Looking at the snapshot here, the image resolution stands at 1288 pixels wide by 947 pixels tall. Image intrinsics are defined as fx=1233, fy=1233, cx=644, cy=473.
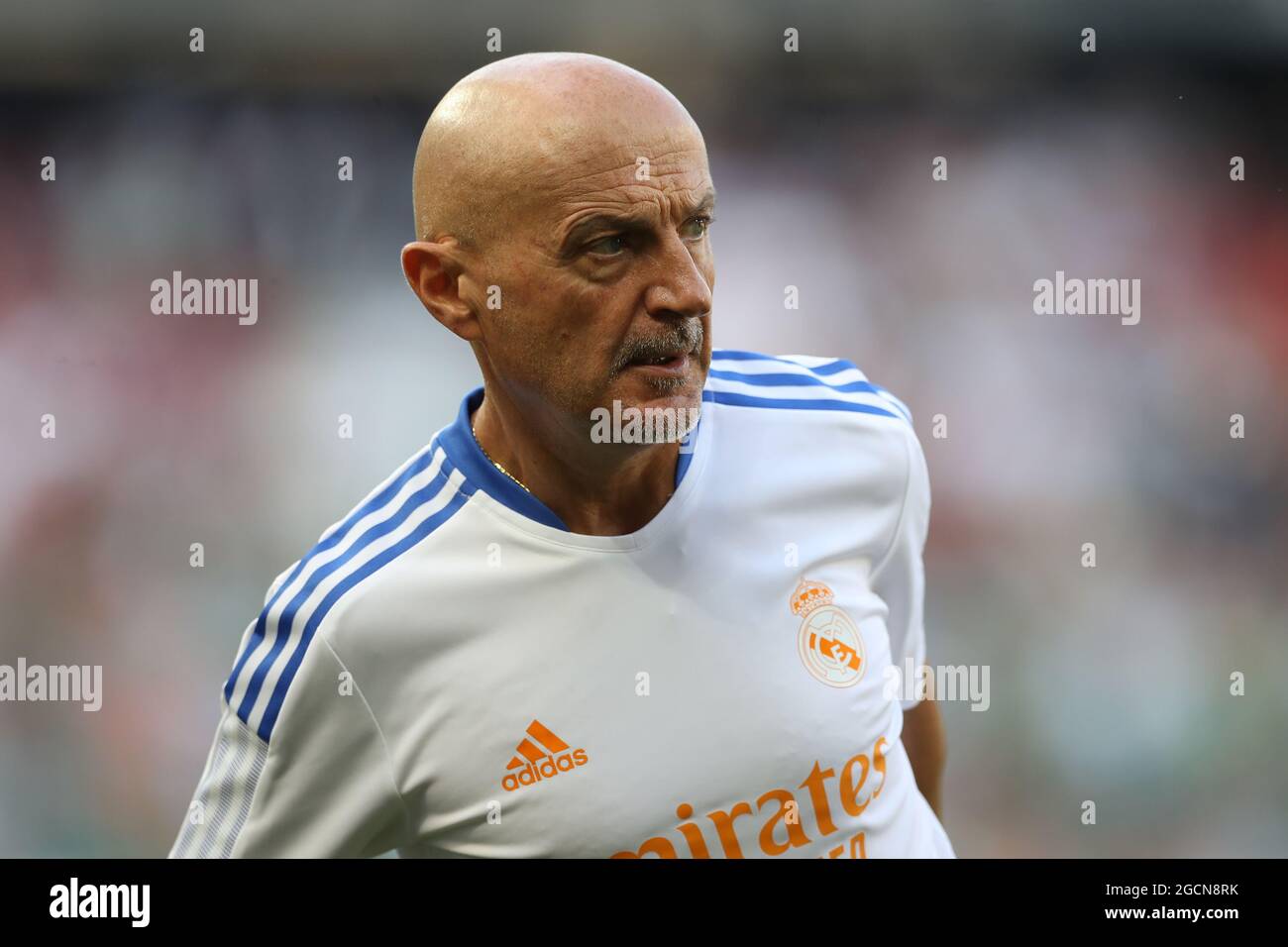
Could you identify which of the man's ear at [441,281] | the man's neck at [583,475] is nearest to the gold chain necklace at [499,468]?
the man's neck at [583,475]

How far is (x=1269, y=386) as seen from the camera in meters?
3.88

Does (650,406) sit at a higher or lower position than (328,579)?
higher

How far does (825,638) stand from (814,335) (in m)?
2.06

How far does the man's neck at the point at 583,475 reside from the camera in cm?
170

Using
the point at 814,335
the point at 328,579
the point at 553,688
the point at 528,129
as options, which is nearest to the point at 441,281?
the point at 528,129

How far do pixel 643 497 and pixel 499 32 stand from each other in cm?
205

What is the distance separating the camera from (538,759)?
5.42 feet

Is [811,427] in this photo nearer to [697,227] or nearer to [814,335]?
[697,227]

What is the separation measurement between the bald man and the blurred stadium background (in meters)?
1.79

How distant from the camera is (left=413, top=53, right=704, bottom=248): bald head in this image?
1.53m

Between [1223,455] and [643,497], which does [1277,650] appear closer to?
[1223,455]

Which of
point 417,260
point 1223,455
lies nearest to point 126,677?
point 417,260

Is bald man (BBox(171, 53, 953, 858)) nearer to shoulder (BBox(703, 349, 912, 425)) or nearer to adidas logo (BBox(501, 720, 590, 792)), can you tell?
adidas logo (BBox(501, 720, 590, 792))

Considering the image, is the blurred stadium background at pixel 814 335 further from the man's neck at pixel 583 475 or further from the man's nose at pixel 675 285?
the man's nose at pixel 675 285
